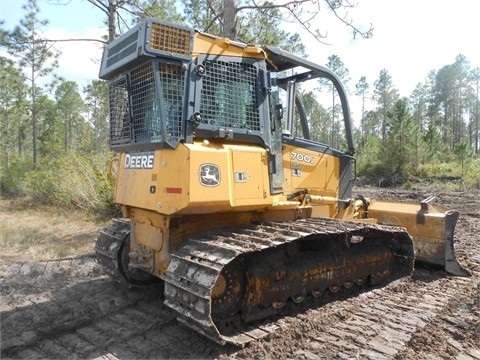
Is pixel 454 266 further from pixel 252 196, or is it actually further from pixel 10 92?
pixel 10 92

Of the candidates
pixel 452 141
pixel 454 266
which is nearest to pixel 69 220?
pixel 454 266

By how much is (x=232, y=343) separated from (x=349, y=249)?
2108 mm

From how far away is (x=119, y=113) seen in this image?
4.72 meters

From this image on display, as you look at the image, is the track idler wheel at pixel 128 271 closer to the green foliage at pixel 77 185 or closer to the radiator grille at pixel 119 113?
the radiator grille at pixel 119 113

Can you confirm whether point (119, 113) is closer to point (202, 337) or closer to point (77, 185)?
point (202, 337)

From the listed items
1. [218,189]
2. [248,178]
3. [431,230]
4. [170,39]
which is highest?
[170,39]

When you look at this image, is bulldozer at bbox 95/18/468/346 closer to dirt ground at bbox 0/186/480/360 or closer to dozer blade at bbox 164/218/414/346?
dozer blade at bbox 164/218/414/346

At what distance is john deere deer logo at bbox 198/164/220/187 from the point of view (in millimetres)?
3775

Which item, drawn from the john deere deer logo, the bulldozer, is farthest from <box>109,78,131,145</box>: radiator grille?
the john deere deer logo

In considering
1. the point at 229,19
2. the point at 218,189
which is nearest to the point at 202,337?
the point at 218,189

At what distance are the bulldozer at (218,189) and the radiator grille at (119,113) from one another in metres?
0.01

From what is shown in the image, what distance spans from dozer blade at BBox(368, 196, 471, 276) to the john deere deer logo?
375 cm

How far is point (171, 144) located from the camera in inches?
152

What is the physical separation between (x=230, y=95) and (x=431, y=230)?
12.3 ft
